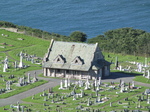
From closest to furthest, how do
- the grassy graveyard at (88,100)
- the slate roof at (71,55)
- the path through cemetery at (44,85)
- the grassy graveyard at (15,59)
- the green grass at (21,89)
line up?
the grassy graveyard at (88,100)
the path through cemetery at (44,85)
the green grass at (21,89)
the grassy graveyard at (15,59)
the slate roof at (71,55)

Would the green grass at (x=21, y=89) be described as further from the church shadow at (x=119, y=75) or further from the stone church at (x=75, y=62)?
the church shadow at (x=119, y=75)

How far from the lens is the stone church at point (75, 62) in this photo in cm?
14938

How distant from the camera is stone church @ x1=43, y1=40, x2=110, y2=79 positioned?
149m

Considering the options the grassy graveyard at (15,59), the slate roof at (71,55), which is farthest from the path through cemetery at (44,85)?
the slate roof at (71,55)

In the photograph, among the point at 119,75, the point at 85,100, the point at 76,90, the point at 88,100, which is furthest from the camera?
the point at 119,75

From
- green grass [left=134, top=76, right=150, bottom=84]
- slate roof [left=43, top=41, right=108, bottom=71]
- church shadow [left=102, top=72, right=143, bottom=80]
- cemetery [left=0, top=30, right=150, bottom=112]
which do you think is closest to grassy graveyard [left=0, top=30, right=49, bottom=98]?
cemetery [left=0, top=30, right=150, bottom=112]

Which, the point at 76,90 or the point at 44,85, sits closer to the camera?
the point at 76,90

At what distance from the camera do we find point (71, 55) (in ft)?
500

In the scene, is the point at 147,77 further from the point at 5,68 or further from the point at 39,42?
the point at 39,42

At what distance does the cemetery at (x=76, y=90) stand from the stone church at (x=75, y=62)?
76.0 inches

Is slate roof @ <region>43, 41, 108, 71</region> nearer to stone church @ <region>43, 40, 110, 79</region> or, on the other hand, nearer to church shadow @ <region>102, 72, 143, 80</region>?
stone church @ <region>43, 40, 110, 79</region>

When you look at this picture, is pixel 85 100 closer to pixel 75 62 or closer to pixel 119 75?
pixel 75 62

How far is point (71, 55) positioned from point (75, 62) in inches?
97.4

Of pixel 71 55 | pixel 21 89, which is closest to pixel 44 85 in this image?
pixel 21 89
